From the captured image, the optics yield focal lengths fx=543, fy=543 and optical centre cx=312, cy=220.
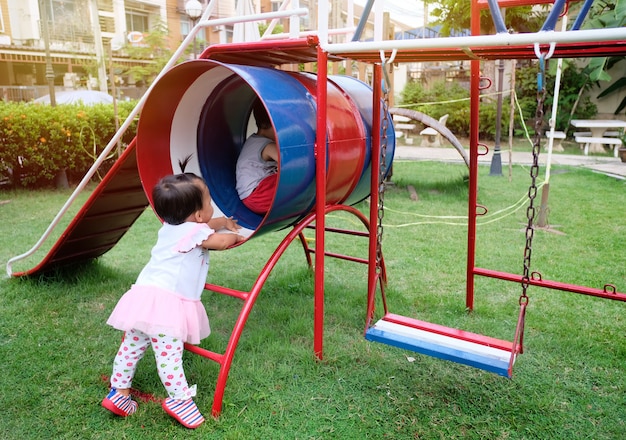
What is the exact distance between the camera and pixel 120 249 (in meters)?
5.80

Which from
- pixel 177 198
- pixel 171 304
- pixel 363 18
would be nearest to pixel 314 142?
pixel 363 18

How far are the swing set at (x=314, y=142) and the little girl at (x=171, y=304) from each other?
0.18m

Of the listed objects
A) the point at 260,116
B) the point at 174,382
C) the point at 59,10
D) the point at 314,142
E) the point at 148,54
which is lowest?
the point at 174,382

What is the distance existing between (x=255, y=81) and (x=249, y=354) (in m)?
1.66

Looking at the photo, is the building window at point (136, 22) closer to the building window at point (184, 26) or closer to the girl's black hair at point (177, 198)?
the building window at point (184, 26)

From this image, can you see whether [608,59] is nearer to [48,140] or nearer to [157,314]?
[48,140]

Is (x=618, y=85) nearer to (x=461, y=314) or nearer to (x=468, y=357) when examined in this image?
(x=461, y=314)

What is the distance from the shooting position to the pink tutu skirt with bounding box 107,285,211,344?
2633mm

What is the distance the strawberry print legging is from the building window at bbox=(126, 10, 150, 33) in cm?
3072

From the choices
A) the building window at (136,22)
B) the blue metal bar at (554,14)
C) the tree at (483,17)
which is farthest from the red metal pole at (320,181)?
the building window at (136,22)

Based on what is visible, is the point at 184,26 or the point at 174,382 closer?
the point at 174,382

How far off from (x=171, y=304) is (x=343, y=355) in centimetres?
123

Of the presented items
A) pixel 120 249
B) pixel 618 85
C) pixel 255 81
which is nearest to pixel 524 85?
pixel 618 85

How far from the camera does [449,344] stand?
2859 mm
